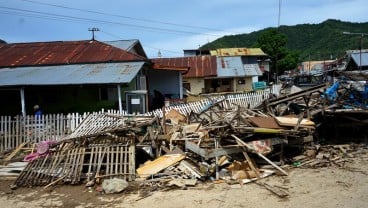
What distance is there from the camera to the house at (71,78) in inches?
665

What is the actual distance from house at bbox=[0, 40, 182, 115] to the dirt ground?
7.80 metres

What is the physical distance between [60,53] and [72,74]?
176 inches

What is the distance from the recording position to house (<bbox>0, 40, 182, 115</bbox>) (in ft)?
55.4

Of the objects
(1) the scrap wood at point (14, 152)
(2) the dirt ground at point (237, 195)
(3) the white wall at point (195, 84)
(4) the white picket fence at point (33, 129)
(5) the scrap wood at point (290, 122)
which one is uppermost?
(3) the white wall at point (195, 84)

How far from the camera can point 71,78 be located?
1703 cm

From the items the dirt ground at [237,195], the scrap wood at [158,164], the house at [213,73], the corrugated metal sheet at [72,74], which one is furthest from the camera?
the house at [213,73]

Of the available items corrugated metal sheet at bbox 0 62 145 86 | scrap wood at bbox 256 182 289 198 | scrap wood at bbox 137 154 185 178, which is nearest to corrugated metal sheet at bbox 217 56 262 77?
corrugated metal sheet at bbox 0 62 145 86

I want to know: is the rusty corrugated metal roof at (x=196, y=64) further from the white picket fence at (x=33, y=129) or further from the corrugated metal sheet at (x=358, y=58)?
the white picket fence at (x=33, y=129)

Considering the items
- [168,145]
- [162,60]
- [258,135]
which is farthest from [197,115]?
[162,60]

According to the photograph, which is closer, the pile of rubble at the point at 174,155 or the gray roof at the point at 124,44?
the pile of rubble at the point at 174,155

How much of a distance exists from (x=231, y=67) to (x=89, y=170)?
1142 inches

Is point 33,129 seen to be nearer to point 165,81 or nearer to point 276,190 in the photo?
point 276,190

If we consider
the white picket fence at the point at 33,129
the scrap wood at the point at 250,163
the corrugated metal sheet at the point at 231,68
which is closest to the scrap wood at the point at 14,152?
the white picket fence at the point at 33,129

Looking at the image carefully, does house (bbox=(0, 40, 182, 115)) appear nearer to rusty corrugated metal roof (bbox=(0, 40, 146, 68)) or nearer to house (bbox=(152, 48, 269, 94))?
rusty corrugated metal roof (bbox=(0, 40, 146, 68))
